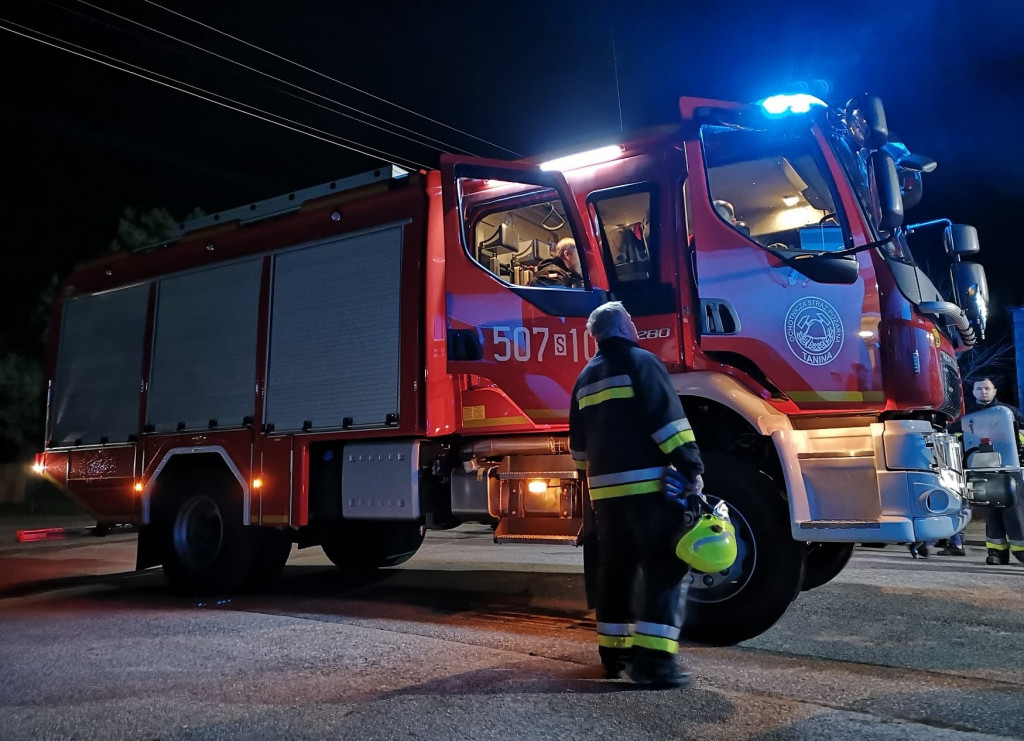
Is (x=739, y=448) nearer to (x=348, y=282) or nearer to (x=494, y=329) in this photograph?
(x=494, y=329)

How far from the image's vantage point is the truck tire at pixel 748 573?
4203 millimetres

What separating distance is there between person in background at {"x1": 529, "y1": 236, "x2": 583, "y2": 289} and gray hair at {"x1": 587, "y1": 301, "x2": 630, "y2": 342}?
1.25m

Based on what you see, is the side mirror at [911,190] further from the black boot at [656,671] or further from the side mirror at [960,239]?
the black boot at [656,671]

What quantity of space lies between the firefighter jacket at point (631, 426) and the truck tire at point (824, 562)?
221 centimetres

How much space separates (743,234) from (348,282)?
3000 millimetres

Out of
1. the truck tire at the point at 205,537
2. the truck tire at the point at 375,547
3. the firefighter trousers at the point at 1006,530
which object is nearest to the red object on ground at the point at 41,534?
the truck tire at the point at 205,537

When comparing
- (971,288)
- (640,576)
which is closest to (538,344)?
(640,576)

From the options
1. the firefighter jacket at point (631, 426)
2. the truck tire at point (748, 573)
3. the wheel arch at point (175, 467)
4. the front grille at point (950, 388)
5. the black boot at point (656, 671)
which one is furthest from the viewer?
the wheel arch at point (175, 467)

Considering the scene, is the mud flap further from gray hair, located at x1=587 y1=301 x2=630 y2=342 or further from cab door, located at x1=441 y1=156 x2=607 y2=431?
gray hair, located at x1=587 y1=301 x2=630 y2=342

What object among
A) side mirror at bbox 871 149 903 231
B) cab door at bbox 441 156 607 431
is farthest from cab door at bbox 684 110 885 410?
cab door at bbox 441 156 607 431

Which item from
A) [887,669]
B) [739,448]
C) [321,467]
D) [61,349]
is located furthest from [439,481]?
[61,349]

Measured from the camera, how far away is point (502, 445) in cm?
532

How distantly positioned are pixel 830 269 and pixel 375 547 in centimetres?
495

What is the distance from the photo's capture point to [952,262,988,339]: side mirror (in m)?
4.97
